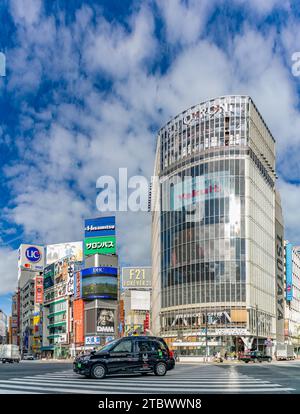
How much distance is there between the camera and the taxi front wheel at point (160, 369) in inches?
997

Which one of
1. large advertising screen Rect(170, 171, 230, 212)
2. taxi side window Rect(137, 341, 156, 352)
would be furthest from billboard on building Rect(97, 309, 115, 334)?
taxi side window Rect(137, 341, 156, 352)

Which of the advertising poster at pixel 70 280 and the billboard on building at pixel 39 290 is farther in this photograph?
the billboard on building at pixel 39 290

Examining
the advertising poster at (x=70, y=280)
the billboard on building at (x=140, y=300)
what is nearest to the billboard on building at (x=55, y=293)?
the advertising poster at (x=70, y=280)

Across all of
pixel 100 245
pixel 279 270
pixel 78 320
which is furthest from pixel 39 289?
pixel 279 270

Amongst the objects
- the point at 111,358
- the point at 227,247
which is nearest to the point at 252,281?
the point at 227,247

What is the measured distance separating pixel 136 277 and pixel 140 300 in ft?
49.0

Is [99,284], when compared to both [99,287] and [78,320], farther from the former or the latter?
[78,320]

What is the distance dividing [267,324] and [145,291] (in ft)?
207

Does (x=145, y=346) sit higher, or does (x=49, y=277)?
(x=49, y=277)

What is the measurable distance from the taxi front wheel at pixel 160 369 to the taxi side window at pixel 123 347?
5.68ft

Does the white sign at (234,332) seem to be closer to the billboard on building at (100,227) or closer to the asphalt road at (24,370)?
the billboard on building at (100,227)

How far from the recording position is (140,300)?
6590 inches

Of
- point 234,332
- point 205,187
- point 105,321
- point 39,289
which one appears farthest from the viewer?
point 39,289

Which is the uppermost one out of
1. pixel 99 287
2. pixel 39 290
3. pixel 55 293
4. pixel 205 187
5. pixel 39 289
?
pixel 205 187
